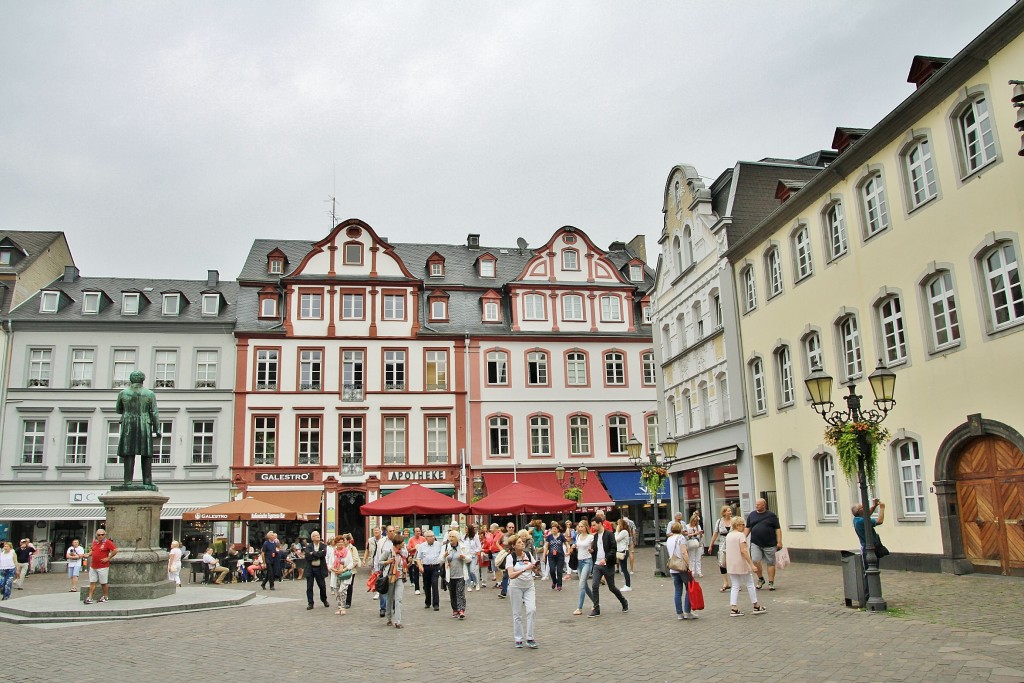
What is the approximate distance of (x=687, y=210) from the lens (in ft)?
107

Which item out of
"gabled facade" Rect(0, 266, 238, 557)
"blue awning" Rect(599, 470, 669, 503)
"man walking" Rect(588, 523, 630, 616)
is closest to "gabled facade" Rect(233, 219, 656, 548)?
"blue awning" Rect(599, 470, 669, 503)

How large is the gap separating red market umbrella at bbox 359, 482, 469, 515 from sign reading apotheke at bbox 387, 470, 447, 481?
1300cm

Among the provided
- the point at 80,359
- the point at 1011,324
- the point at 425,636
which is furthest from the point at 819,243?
the point at 80,359

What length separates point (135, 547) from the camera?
1950cm

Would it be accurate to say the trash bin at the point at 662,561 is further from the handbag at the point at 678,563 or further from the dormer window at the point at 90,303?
the dormer window at the point at 90,303

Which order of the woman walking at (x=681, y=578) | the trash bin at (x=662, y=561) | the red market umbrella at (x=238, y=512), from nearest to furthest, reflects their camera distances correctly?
the woman walking at (x=681, y=578) → the trash bin at (x=662, y=561) → the red market umbrella at (x=238, y=512)

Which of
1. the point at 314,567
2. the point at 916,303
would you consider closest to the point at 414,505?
the point at 314,567

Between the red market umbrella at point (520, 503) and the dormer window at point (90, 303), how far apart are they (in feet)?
81.0

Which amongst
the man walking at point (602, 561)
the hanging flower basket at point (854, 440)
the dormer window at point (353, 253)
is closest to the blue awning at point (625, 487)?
the dormer window at point (353, 253)

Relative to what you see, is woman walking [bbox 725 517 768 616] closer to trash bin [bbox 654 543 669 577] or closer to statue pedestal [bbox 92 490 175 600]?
trash bin [bbox 654 543 669 577]

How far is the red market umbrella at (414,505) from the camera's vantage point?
88.3ft

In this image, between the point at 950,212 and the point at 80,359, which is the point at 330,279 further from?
the point at 950,212

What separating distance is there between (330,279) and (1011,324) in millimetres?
31933

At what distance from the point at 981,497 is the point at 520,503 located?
42.6 ft
